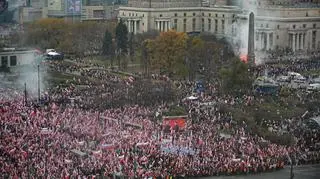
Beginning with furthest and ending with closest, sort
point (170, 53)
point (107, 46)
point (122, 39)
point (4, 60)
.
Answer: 1. point (107, 46)
2. point (122, 39)
3. point (4, 60)
4. point (170, 53)

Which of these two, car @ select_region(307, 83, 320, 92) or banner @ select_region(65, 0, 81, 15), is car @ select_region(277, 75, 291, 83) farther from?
banner @ select_region(65, 0, 81, 15)

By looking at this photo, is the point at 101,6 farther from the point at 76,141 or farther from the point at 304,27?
the point at 76,141

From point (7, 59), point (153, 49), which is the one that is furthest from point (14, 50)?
point (153, 49)

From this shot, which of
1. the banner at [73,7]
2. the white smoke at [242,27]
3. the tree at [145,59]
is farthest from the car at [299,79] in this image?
the banner at [73,7]

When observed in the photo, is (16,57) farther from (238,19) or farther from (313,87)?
(313,87)

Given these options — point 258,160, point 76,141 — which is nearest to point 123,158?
point 76,141

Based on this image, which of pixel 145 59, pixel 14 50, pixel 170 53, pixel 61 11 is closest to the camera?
pixel 170 53
